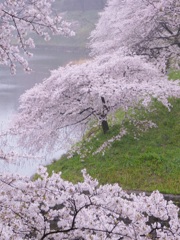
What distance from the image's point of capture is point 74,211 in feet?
10.9

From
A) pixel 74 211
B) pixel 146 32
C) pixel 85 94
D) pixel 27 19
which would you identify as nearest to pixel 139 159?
pixel 85 94

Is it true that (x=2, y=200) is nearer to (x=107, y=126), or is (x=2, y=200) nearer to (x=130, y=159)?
(x=130, y=159)

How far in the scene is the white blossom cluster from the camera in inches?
122

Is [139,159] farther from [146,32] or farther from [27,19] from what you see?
[27,19]

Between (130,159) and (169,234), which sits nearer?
(169,234)

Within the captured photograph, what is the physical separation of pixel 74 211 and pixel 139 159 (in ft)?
20.4

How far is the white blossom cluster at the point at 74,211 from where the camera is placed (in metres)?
3.11

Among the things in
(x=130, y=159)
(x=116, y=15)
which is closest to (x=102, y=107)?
(x=130, y=159)

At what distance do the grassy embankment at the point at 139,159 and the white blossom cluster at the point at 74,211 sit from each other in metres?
4.83

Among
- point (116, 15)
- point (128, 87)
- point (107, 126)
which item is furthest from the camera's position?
point (116, 15)

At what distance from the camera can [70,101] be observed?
32.8ft

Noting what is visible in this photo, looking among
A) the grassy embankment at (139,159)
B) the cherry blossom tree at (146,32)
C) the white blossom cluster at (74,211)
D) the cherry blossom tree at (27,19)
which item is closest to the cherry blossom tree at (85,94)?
the grassy embankment at (139,159)

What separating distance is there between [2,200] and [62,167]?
24.7 feet

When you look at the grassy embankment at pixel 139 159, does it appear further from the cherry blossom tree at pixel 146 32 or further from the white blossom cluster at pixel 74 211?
the white blossom cluster at pixel 74 211
